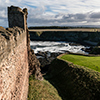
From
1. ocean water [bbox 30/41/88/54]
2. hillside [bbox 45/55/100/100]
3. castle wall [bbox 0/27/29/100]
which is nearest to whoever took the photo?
castle wall [bbox 0/27/29/100]

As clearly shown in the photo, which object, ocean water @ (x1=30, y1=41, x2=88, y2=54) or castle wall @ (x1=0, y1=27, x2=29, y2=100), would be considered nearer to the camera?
castle wall @ (x1=0, y1=27, x2=29, y2=100)

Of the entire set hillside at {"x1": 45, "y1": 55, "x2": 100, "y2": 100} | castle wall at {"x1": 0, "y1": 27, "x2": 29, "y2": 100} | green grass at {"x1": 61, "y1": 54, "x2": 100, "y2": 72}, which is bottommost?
hillside at {"x1": 45, "y1": 55, "x2": 100, "y2": 100}

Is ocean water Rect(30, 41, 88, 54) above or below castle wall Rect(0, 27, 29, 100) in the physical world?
below

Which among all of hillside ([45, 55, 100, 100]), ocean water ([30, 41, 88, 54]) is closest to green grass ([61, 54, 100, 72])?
hillside ([45, 55, 100, 100])

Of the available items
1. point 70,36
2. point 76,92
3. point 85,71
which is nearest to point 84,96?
point 76,92

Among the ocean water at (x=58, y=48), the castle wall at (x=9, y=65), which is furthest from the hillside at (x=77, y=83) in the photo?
the ocean water at (x=58, y=48)

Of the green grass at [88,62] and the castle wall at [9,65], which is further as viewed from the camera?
the green grass at [88,62]

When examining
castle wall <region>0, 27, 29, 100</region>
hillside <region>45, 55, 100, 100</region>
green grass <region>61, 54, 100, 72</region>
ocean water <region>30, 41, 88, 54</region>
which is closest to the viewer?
castle wall <region>0, 27, 29, 100</region>

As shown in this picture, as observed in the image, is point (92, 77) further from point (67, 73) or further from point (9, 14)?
point (9, 14)

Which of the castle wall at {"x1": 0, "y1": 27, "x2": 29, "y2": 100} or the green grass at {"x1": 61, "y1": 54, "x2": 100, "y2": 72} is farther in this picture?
the green grass at {"x1": 61, "y1": 54, "x2": 100, "y2": 72}

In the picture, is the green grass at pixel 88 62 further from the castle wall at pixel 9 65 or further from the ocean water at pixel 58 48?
the ocean water at pixel 58 48

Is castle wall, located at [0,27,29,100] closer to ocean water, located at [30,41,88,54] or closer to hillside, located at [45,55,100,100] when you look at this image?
hillside, located at [45,55,100,100]

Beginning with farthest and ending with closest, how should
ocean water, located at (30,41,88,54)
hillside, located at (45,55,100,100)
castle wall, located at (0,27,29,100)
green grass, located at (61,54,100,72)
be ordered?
ocean water, located at (30,41,88,54) < green grass, located at (61,54,100,72) < hillside, located at (45,55,100,100) < castle wall, located at (0,27,29,100)

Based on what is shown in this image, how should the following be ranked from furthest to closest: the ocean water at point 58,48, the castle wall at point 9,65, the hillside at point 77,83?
the ocean water at point 58,48, the hillside at point 77,83, the castle wall at point 9,65
